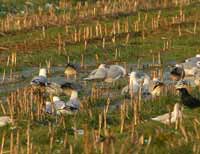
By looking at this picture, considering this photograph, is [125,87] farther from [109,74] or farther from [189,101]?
[189,101]

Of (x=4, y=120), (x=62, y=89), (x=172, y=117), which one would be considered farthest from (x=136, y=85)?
(x=4, y=120)

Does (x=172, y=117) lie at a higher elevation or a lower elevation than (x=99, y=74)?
lower

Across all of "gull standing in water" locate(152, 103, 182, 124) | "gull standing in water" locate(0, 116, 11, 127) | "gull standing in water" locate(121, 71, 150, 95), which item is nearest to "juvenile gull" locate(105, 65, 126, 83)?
"gull standing in water" locate(121, 71, 150, 95)

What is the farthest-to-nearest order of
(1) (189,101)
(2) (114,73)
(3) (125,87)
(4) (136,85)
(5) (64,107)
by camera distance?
(2) (114,73), (3) (125,87), (4) (136,85), (1) (189,101), (5) (64,107)

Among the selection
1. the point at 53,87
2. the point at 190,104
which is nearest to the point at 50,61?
the point at 53,87

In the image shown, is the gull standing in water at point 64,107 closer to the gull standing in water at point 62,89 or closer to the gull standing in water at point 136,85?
the gull standing in water at point 136,85

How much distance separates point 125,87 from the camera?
16703 millimetres

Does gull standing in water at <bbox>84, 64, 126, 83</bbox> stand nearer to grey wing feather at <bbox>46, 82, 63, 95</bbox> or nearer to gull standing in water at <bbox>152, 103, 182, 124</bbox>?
grey wing feather at <bbox>46, 82, 63, 95</bbox>

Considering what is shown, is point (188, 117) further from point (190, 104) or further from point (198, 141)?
point (198, 141)

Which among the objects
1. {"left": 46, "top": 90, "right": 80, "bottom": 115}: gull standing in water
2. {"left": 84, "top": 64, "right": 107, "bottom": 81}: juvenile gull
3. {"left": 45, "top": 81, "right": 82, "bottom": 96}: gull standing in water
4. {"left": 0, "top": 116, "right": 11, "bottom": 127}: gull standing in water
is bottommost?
{"left": 0, "top": 116, "right": 11, "bottom": 127}: gull standing in water

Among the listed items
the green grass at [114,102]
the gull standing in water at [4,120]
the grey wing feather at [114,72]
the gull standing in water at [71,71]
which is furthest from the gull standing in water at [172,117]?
the gull standing in water at [71,71]

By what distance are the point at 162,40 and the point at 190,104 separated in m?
12.6

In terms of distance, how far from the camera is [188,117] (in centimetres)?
1276

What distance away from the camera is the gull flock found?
44.1 feet
